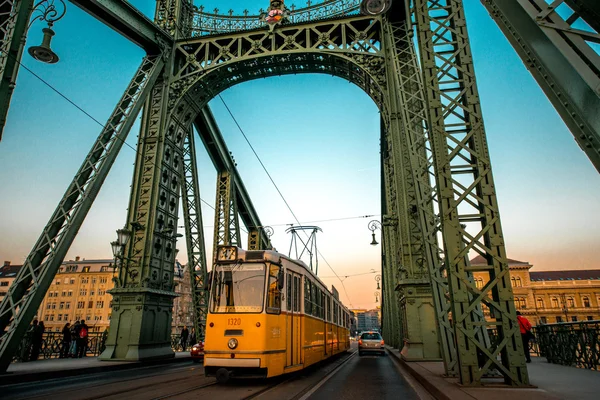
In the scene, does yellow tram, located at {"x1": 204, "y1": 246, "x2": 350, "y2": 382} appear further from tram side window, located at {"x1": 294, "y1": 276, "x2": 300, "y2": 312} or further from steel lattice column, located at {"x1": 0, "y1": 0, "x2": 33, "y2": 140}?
steel lattice column, located at {"x1": 0, "y1": 0, "x2": 33, "y2": 140}

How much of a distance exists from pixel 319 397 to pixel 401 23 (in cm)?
1454

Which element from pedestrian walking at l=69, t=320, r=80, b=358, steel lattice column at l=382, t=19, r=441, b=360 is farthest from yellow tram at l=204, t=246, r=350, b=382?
pedestrian walking at l=69, t=320, r=80, b=358

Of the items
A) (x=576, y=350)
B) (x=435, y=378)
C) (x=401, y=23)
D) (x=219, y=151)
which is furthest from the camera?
(x=219, y=151)

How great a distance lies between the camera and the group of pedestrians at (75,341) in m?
14.4

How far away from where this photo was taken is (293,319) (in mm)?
8617

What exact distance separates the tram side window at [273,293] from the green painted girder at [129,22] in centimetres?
1125

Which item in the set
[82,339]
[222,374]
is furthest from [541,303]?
[222,374]

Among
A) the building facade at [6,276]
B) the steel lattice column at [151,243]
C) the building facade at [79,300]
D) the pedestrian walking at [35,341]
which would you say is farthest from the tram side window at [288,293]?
the building facade at [6,276]

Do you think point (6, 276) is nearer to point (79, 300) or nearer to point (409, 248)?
point (79, 300)

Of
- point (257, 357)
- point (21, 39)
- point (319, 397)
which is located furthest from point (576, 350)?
point (21, 39)

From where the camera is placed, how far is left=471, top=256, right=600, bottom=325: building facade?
61.1m

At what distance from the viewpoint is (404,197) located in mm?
13430

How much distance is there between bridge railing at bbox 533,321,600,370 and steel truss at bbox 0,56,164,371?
44.7 feet

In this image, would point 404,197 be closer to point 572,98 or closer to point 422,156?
point 422,156
